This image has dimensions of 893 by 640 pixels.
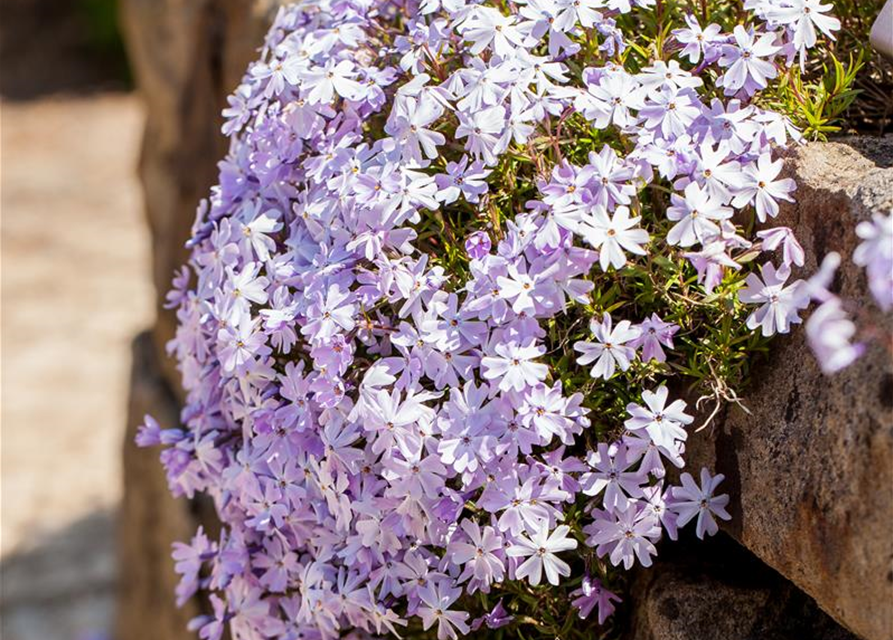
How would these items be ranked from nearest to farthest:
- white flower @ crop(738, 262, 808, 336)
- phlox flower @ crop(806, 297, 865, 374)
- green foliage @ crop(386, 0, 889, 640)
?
phlox flower @ crop(806, 297, 865, 374), white flower @ crop(738, 262, 808, 336), green foliage @ crop(386, 0, 889, 640)

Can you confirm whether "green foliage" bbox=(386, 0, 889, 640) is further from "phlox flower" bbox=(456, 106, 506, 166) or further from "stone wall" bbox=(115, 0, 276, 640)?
"stone wall" bbox=(115, 0, 276, 640)

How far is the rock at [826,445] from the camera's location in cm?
148

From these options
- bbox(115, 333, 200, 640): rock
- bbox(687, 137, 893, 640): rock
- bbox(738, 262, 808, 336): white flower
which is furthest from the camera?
bbox(115, 333, 200, 640): rock

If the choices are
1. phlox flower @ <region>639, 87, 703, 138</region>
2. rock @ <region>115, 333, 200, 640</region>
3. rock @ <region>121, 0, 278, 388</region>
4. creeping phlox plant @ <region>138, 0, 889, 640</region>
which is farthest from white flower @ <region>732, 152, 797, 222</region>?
rock @ <region>115, 333, 200, 640</region>

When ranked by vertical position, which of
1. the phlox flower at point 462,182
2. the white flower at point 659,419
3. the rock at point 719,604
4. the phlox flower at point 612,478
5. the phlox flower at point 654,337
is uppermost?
the phlox flower at point 462,182

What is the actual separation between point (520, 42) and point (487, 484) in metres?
0.64

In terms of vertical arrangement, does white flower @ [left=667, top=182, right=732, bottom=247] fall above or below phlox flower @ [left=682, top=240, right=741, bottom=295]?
above

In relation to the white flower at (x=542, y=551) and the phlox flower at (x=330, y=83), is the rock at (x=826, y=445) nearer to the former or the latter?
the white flower at (x=542, y=551)

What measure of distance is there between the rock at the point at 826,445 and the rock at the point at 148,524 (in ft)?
5.95

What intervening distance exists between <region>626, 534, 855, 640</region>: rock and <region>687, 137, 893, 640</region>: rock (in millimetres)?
163

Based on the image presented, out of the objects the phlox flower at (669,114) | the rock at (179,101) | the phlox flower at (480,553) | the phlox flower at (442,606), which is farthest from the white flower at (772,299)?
the rock at (179,101)

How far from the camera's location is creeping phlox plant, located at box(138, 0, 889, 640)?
1.62m

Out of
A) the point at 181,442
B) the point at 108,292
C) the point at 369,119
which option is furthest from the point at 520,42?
the point at 108,292

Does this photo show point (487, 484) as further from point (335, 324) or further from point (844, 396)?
Result: point (844, 396)
